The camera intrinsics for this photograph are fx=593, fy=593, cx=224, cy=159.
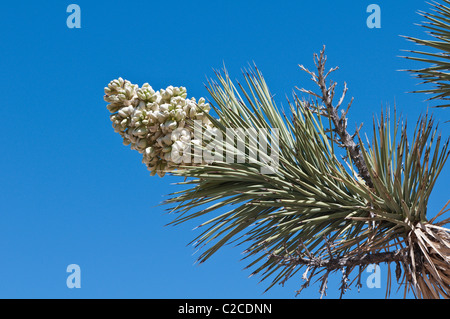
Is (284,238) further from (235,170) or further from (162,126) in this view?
(162,126)

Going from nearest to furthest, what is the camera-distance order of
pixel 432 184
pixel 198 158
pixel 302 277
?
pixel 302 277 < pixel 432 184 < pixel 198 158

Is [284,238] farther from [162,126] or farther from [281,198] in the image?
[162,126]

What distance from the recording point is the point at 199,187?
3553 mm

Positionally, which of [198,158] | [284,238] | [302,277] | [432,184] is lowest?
[302,277]

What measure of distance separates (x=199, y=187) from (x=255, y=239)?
1.50ft

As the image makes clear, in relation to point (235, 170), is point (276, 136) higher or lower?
higher

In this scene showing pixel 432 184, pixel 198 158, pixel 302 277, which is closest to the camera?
pixel 302 277

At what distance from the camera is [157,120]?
3.60 m

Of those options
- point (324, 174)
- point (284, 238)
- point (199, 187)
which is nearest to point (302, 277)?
point (284, 238)

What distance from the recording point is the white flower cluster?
11.8 feet

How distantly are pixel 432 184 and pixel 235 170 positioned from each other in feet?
3.61

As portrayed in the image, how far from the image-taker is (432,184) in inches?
128

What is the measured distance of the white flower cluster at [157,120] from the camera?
3.58m

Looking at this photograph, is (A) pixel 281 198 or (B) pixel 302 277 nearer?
(B) pixel 302 277
